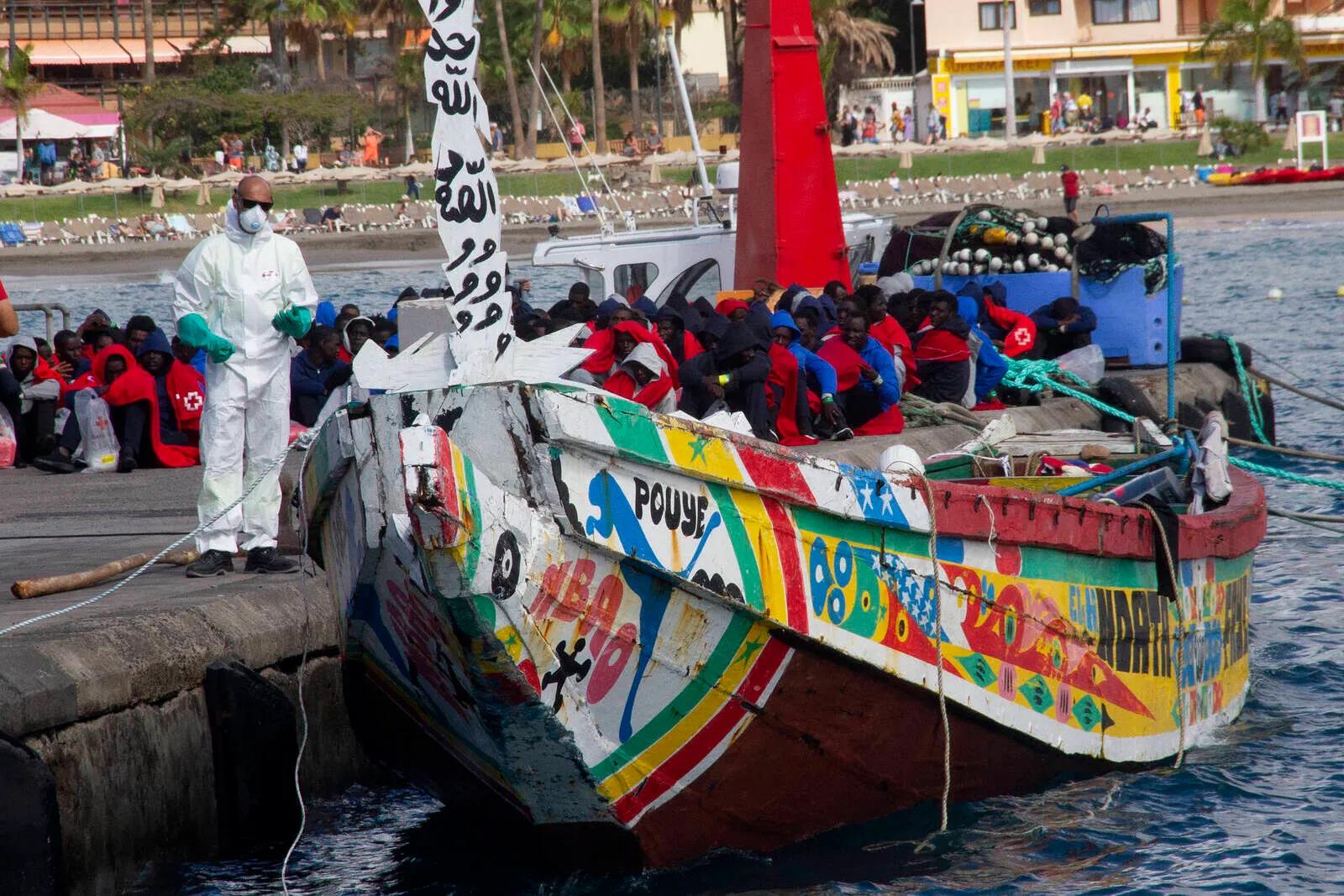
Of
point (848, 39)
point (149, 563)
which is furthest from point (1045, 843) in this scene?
point (848, 39)

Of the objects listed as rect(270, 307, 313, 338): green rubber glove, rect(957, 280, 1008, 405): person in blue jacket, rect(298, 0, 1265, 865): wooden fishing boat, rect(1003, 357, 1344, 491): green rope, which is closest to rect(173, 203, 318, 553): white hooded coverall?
rect(270, 307, 313, 338): green rubber glove

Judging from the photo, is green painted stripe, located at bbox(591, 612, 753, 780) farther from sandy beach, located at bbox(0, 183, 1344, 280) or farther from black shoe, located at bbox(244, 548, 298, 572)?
sandy beach, located at bbox(0, 183, 1344, 280)

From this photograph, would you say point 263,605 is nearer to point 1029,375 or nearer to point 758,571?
point 758,571

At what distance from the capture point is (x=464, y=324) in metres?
5.75

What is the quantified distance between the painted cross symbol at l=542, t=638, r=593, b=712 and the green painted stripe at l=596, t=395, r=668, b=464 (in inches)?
26.3

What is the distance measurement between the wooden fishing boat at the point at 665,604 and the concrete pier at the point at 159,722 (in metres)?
0.68

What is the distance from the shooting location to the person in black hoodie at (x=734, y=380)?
36.6 feet

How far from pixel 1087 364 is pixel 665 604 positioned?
8.99 m

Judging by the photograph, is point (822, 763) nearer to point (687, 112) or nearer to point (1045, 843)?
point (1045, 843)

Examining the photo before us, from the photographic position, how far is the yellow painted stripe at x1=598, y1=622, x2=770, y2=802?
20.5 ft

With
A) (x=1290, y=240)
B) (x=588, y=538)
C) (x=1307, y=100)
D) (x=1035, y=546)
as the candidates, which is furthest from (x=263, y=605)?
(x=1307, y=100)

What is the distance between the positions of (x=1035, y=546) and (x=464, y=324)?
267 cm

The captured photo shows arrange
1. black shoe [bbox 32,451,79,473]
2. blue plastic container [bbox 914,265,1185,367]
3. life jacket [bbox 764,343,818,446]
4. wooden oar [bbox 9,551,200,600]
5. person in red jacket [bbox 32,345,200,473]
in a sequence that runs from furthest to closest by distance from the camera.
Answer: blue plastic container [bbox 914,265,1185,367]
black shoe [bbox 32,451,79,473]
person in red jacket [bbox 32,345,200,473]
life jacket [bbox 764,343,818,446]
wooden oar [bbox 9,551,200,600]

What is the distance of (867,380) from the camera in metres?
12.0
